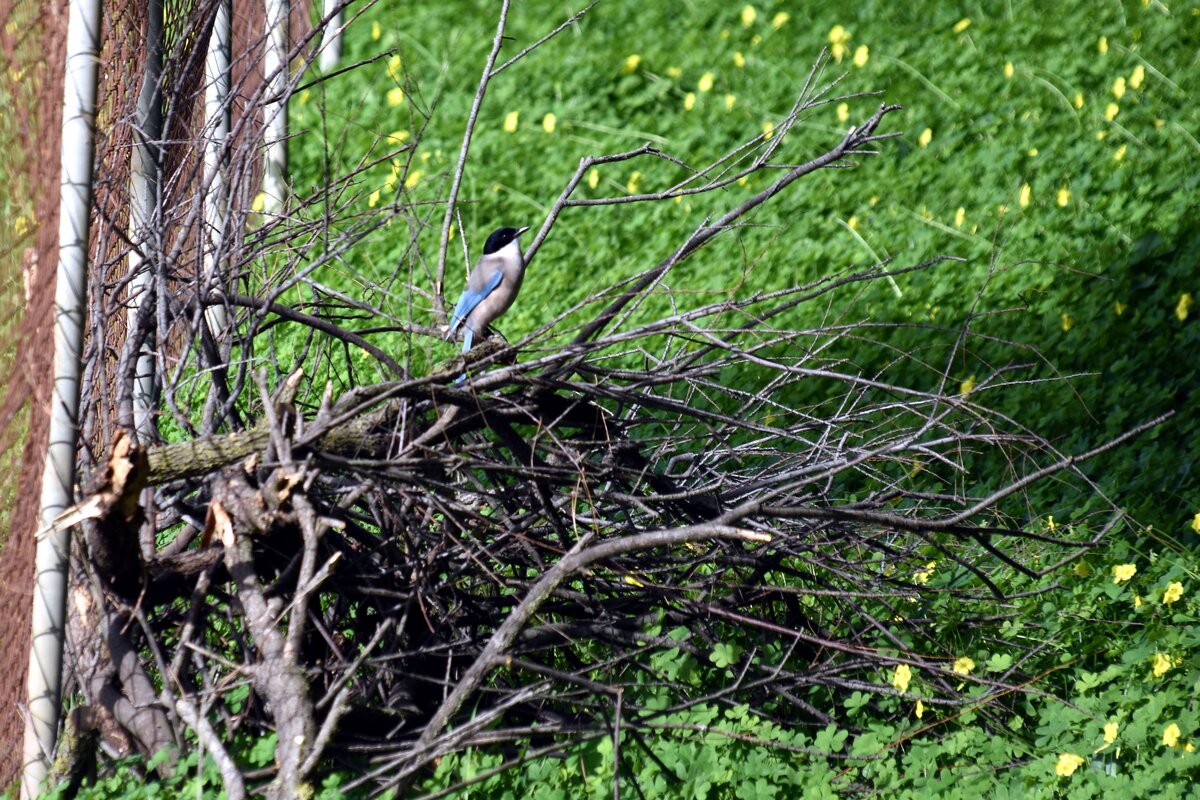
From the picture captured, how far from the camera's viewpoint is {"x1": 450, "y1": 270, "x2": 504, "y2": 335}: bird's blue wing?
16.7 ft

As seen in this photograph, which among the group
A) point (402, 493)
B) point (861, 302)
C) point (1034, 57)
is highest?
point (402, 493)

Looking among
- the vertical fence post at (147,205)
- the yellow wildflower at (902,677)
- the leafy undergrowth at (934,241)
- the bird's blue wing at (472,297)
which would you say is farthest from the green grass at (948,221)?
the vertical fence post at (147,205)

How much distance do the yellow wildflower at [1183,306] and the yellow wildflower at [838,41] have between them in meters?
3.39

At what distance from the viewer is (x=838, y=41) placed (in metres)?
8.98

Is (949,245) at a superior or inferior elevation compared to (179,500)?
inferior

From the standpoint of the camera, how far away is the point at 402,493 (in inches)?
158

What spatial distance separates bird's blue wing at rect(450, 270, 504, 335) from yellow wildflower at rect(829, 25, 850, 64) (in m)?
4.50

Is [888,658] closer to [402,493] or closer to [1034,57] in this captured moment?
[402,493]

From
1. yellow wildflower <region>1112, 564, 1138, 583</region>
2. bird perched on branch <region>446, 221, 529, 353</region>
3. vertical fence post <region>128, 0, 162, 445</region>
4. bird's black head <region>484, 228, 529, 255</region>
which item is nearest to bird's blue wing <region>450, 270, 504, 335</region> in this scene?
bird perched on branch <region>446, 221, 529, 353</region>

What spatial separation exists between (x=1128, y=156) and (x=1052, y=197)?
447mm

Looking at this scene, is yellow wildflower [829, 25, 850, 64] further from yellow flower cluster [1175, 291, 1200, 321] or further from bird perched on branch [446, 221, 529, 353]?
bird perched on branch [446, 221, 529, 353]

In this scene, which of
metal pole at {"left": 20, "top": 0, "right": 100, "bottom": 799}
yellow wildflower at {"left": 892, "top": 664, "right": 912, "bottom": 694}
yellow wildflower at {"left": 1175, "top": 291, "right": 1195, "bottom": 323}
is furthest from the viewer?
yellow wildflower at {"left": 1175, "top": 291, "right": 1195, "bottom": 323}

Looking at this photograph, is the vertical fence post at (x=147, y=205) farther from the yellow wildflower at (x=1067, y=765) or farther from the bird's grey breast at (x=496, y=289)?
the yellow wildflower at (x=1067, y=765)

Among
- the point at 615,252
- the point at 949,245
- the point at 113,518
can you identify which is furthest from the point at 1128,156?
the point at 113,518
